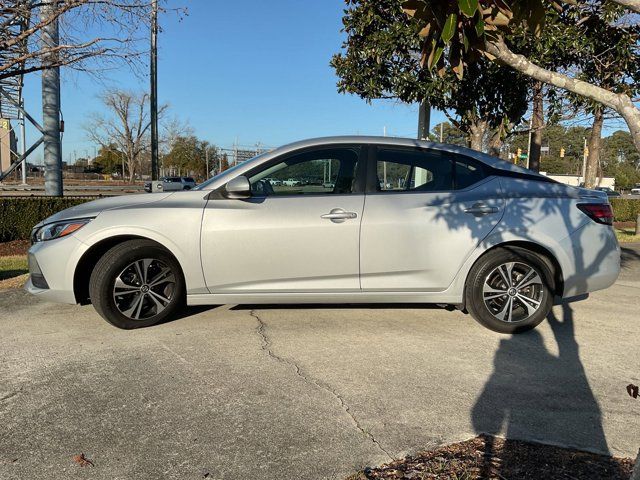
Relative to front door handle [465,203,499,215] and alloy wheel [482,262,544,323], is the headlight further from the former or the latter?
alloy wheel [482,262,544,323]

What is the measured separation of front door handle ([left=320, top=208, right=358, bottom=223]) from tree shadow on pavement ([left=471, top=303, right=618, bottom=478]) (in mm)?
1653

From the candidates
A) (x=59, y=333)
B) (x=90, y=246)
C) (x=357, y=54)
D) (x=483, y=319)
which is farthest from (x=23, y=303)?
(x=357, y=54)

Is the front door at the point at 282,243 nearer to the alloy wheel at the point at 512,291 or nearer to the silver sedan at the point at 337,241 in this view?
the silver sedan at the point at 337,241

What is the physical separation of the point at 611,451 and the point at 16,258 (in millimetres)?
9658

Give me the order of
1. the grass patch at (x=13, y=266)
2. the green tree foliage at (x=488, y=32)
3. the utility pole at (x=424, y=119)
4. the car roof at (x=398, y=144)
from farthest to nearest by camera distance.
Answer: the utility pole at (x=424, y=119)
the grass patch at (x=13, y=266)
the car roof at (x=398, y=144)
the green tree foliage at (x=488, y=32)

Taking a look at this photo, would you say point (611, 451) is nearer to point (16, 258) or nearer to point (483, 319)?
point (483, 319)

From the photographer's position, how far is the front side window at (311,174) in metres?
4.54

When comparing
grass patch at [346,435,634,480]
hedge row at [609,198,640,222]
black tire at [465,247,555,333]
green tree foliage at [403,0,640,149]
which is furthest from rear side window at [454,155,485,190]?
hedge row at [609,198,640,222]

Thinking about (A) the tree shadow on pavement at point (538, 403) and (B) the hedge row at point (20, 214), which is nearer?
(A) the tree shadow on pavement at point (538, 403)

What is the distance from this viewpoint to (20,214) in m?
10.6

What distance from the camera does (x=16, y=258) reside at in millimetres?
9133

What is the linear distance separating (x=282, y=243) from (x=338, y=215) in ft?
1.78

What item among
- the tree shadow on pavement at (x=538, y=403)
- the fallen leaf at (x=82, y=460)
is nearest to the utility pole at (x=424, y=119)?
the tree shadow on pavement at (x=538, y=403)

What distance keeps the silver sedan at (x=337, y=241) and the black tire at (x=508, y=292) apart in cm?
1
